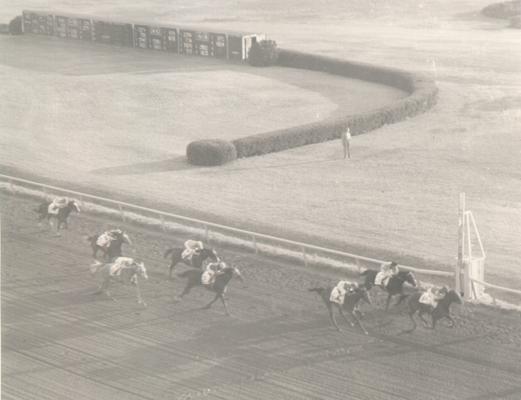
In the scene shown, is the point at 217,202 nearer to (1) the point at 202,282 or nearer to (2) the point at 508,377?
(1) the point at 202,282

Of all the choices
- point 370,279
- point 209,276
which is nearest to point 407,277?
point 370,279

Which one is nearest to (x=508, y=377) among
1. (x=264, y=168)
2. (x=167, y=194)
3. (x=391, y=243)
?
(x=391, y=243)

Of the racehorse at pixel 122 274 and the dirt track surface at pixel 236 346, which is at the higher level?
the racehorse at pixel 122 274

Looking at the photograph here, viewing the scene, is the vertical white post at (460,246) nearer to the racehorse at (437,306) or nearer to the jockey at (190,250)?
the racehorse at (437,306)

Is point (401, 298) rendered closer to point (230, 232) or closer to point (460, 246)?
point (460, 246)

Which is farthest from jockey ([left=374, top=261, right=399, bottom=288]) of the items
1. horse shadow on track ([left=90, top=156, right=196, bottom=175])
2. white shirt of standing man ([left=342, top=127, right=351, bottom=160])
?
white shirt of standing man ([left=342, top=127, right=351, bottom=160])

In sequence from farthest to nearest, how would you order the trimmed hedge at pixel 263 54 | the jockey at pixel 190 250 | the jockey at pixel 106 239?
the trimmed hedge at pixel 263 54, the jockey at pixel 106 239, the jockey at pixel 190 250

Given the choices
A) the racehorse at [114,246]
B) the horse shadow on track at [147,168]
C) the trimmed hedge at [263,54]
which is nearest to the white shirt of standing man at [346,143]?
the horse shadow on track at [147,168]
